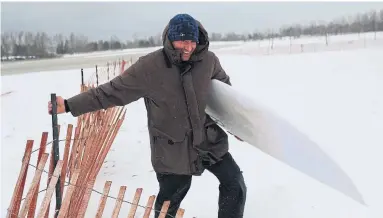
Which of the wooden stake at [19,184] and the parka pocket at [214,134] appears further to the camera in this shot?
the parka pocket at [214,134]

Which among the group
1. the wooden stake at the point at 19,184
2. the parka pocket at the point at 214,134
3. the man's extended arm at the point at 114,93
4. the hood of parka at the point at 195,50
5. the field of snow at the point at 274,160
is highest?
the hood of parka at the point at 195,50

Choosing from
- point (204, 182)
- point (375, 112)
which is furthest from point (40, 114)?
point (375, 112)

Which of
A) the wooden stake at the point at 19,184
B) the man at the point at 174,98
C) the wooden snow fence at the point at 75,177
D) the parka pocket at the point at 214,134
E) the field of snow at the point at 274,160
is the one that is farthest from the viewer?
the field of snow at the point at 274,160

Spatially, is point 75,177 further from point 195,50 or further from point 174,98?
point 195,50

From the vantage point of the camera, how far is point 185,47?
2070 mm

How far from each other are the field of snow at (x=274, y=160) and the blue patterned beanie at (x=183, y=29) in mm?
721

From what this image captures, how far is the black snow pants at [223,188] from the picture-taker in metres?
2.30

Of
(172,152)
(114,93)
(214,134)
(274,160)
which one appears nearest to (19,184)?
(114,93)

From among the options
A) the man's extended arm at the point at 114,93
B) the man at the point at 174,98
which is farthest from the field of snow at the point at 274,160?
the man's extended arm at the point at 114,93

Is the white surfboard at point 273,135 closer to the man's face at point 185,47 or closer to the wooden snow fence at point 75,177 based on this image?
the man's face at point 185,47

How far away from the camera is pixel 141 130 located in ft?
19.5

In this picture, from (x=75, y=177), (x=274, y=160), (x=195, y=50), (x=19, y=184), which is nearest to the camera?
(x=75, y=177)

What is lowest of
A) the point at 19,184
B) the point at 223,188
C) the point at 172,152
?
the point at 223,188

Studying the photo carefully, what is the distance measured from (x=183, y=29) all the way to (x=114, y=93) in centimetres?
49
